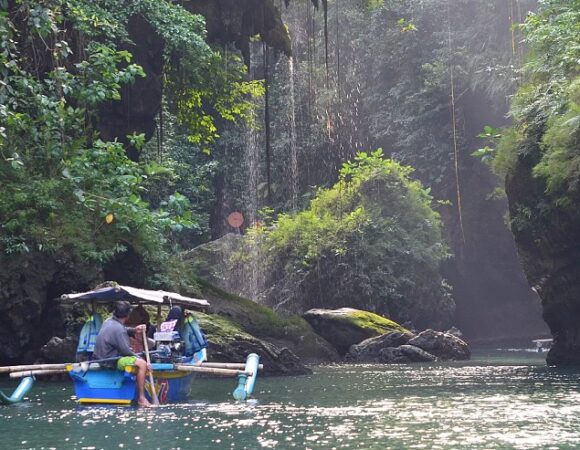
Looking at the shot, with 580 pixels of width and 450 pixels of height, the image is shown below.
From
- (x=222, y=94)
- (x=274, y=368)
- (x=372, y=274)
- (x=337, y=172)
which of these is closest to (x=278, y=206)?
(x=337, y=172)

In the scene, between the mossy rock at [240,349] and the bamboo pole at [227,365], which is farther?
the mossy rock at [240,349]

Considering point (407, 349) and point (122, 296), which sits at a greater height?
point (122, 296)

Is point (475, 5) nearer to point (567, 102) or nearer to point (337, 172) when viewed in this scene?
point (337, 172)

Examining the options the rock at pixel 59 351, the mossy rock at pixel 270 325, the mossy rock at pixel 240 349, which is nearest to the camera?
the rock at pixel 59 351

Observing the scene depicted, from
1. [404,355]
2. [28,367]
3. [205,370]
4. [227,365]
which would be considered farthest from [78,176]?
[404,355]

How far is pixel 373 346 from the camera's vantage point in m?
31.2

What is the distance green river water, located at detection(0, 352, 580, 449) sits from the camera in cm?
1158

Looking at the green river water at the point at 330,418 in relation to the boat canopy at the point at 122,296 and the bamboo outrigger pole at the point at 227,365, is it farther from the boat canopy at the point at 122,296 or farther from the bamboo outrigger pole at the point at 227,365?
the boat canopy at the point at 122,296

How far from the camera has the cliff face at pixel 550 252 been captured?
26125mm

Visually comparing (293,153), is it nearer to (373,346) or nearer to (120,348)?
(373,346)

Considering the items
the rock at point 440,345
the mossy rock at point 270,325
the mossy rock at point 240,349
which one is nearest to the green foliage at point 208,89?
the mossy rock at point 270,325

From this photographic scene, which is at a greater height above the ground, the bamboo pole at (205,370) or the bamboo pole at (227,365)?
the bamboo pole at (227,365)

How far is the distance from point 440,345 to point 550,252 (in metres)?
6.30

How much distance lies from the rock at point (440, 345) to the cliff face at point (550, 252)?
4.15 metres
